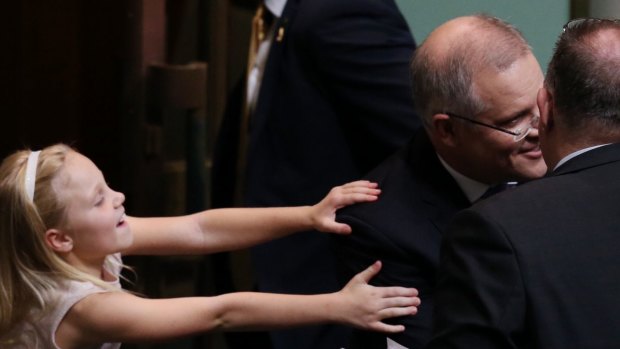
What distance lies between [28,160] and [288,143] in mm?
805

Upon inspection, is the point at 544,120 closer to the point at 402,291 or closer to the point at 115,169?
the point at 402,291

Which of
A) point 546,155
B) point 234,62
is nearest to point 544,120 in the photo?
point 546,155

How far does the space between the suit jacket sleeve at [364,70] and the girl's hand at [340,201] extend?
1.31ft

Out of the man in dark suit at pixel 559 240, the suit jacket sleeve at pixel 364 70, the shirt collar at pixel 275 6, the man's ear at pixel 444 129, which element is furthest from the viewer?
the shirt collar at pixel 275 6

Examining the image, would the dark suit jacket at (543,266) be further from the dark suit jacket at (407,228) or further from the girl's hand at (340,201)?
the girl's hand at (340,201)

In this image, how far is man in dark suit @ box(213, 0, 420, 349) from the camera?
3.21m

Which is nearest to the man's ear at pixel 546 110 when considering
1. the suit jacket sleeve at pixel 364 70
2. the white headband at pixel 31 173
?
the suit jacket sleeve at pixel 364 70

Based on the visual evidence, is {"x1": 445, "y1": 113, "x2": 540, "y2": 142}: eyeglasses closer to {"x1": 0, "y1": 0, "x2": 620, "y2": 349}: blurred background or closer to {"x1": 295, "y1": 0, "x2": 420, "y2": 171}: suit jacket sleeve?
{"x1": 295, "y1": 0, "x2": 420, "y2": 171}: suit jacket sleeve

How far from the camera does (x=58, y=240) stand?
2.72m

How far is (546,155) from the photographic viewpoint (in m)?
2.29

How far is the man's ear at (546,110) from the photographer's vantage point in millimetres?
2264

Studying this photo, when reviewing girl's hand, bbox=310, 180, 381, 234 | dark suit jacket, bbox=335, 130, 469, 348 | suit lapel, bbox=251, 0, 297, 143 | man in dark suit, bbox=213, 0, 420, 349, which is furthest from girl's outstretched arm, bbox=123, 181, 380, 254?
suit lapel, bbox=251, 0, 297, 143

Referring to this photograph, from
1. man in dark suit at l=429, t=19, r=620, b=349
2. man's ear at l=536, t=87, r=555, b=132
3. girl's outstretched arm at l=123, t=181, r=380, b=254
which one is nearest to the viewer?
man in dark suit at l=429, t=19, r=620, b=349

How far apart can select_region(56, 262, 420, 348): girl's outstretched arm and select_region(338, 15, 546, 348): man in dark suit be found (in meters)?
0.06
